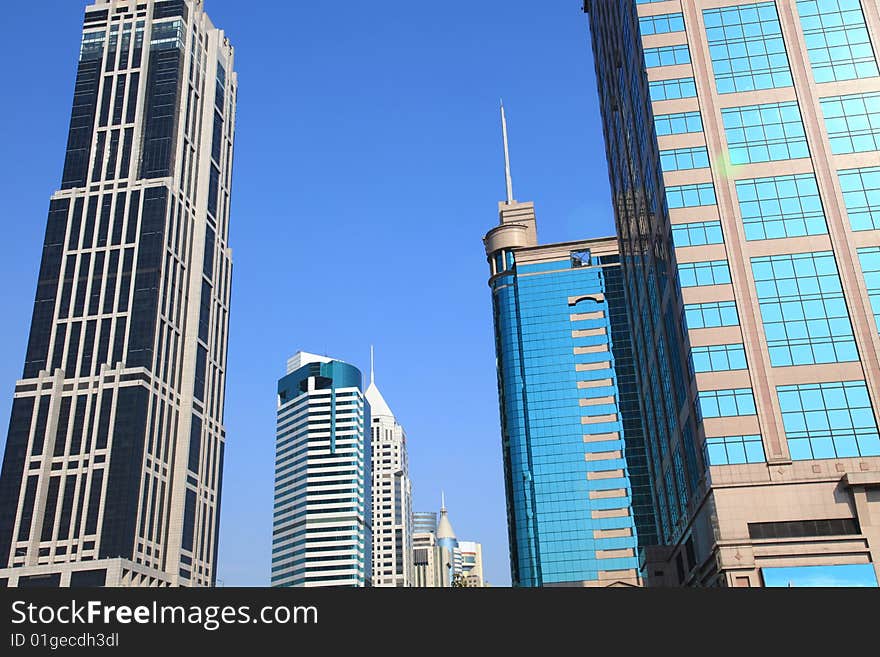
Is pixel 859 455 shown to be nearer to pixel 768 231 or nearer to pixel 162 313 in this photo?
pixel 768 231

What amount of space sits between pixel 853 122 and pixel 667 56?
14.4m

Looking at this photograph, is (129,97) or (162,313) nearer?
(162,313)

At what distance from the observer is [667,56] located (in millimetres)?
67875

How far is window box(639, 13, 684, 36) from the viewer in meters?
68.6

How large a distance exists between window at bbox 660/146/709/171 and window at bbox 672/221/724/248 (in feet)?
15.8

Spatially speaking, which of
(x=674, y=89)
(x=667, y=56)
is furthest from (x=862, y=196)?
(x=667, y=56)

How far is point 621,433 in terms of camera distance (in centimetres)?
16150

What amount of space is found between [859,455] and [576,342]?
114 meters

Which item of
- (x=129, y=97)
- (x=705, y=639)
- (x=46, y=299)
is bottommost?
(x=705, y=639)

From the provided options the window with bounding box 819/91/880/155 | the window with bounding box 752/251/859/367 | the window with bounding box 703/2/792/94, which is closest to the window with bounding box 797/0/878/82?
the window with bounding box 819/91/880/155

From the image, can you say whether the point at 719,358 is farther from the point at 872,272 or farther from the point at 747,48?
the point at 747,48

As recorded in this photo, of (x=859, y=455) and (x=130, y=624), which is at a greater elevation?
(x=859, y=455)

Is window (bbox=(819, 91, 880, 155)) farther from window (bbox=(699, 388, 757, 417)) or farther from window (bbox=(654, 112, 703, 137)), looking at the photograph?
window (bbox=(699, 388, 757, 417))

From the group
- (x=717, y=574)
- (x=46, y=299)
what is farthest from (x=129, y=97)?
(x=717, y=574)
